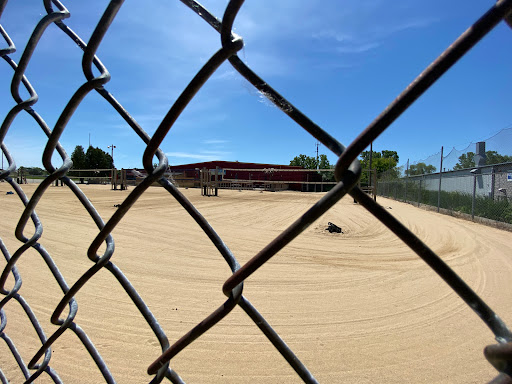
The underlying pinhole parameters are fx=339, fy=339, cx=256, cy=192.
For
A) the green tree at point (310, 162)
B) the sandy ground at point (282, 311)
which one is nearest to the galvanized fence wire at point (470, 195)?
Answer: the sandy ground at point (282, 311)

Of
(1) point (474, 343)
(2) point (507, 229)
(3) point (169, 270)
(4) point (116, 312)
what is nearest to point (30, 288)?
(4) point (116, 312)

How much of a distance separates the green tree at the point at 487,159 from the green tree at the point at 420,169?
9.43 feet

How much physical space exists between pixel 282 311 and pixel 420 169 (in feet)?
65.9

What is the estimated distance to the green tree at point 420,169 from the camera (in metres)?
18.7

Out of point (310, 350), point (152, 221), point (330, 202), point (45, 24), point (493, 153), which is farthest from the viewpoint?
point (493, 153)

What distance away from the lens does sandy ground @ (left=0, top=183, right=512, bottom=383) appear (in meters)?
2.51

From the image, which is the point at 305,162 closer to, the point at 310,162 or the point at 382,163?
the point at 310,162

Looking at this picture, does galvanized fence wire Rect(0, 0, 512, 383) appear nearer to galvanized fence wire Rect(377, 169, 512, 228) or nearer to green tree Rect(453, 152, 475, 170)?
galvanized fence wire Rect(377, 169, 512, 228)

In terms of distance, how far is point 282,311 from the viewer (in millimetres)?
3568

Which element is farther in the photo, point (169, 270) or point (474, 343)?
point (169, 270)

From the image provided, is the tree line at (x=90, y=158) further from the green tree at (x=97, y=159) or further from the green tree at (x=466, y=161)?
the green tree at (x=466, y=161)

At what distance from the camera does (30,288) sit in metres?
3.83

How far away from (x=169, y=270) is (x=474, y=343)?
3.70 metres

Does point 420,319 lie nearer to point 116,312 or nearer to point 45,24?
point 116,312
